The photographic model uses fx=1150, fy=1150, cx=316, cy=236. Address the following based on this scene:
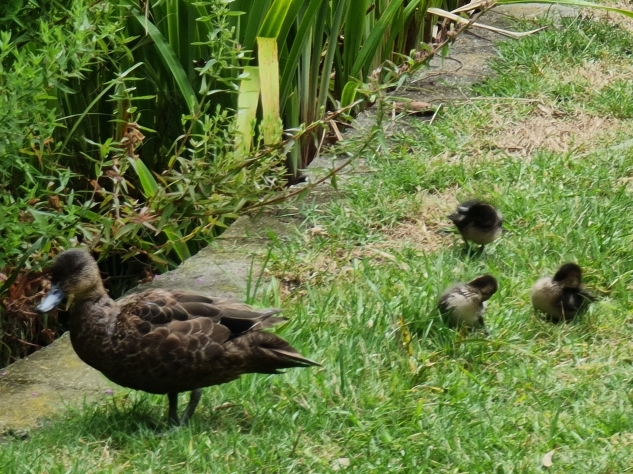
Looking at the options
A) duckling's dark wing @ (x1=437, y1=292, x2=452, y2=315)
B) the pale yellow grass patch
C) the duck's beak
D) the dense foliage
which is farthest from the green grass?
the dense foliage

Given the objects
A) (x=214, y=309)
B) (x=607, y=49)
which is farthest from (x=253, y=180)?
(x=607, y=49)

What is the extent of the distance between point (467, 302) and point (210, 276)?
4.54 ft

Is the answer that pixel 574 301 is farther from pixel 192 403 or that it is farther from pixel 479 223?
Answer: pixel 192 403

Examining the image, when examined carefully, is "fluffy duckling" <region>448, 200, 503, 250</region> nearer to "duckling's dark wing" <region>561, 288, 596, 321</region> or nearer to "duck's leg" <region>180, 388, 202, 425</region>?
"duckling's dark wing" <region>561, 288, 596, 321</region>

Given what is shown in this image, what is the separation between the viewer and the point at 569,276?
4.73 meters

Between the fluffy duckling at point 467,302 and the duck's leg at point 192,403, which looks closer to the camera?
the duck's leg at point 192,403

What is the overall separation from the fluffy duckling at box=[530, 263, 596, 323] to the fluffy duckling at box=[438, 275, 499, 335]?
21 cm

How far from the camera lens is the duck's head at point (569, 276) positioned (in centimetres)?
469

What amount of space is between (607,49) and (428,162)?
241cm

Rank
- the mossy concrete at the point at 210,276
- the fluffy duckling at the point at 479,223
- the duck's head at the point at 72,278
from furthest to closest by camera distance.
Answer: the fluffy duckling at the point at 479,223
the mossy concrete at the point at 210,276
the duck's head at the point at 72,278

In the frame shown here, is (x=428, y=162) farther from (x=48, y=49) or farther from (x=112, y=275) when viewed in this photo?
(x=48, y=49)

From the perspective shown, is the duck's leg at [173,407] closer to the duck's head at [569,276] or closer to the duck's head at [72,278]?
the duck's head at [72,278]

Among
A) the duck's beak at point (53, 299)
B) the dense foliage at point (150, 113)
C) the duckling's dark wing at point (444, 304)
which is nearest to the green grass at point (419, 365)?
the duckling's dark wing at point (444, 304)

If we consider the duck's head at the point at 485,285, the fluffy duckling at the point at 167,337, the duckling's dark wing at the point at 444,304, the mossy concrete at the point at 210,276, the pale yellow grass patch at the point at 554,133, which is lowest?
the mossy concrete at the point at 210,276
